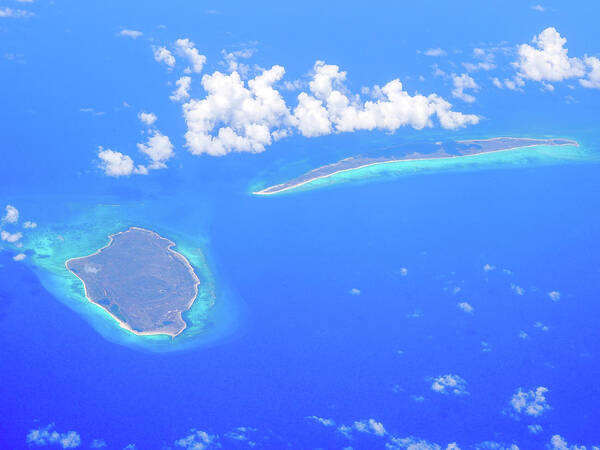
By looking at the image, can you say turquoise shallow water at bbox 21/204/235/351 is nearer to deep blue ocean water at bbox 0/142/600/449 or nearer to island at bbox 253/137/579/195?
deep blue ocean water at bbox 0/142/600/449

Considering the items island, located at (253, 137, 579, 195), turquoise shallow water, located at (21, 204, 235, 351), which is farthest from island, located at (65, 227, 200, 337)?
island, located at (253, 137, 579, 195)

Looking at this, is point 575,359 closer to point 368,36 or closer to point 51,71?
point 368,36

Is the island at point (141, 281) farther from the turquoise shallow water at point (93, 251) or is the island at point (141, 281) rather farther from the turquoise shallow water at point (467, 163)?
the turquoise shallow water at point (467, 163)

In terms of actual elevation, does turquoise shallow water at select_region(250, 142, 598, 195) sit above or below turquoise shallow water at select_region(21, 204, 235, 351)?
above

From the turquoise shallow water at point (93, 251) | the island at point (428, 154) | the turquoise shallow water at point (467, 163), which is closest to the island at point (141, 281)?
the turquoise shallow water at point (93, 251)

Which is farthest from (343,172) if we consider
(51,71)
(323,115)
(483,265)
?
(51,71)
